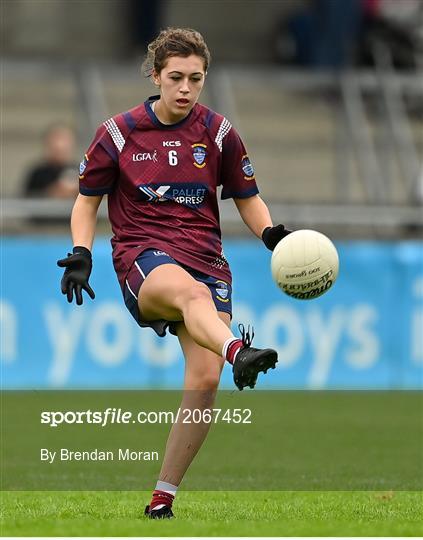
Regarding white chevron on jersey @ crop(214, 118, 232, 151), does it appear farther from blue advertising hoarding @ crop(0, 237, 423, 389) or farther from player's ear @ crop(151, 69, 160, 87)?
blue advertising hoarding @ crop(0, 237, 423, 389)

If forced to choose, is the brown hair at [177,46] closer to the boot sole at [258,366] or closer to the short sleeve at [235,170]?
the short sleeve at [235,170]

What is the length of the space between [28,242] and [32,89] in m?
5.54

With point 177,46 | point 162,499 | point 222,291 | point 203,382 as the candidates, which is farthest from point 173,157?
point 162,499

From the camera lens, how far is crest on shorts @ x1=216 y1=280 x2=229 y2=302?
7.06m

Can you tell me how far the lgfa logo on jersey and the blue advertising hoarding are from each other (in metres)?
6.72

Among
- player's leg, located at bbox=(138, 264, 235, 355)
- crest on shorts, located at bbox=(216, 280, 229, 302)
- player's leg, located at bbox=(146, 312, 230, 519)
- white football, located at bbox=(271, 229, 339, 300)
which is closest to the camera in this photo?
player's leg, located at bbox=(138, 264, 235, 355)

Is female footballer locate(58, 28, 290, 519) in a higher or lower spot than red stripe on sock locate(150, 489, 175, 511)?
higher

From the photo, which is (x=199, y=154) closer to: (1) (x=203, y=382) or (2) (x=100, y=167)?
(2) (x=100, y=167)

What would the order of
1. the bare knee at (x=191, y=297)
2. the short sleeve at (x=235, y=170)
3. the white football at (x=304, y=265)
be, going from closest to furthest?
the bare knee at (x=191, y=297), the white football at (x=304, y=265), the short sleeve at (x=235, y=170)

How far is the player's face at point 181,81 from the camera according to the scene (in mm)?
6930

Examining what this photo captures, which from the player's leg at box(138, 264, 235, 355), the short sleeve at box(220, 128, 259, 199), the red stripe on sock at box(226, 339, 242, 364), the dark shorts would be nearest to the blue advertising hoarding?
the short sleeve at box(220, 128, 259, 199)

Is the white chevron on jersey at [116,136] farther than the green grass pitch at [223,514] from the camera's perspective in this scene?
Yes

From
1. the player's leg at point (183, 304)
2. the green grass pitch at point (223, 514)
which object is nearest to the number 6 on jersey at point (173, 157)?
the player's leg at point (183, 304)

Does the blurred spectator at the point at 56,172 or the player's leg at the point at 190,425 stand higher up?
the blurred spectator at the point at 56,172
